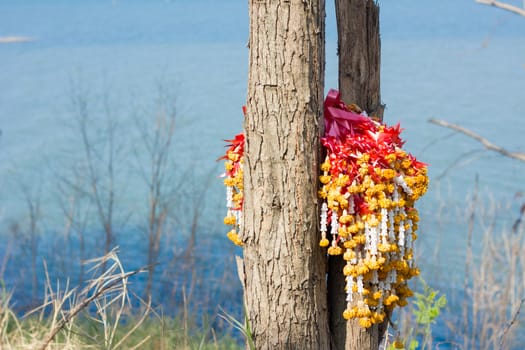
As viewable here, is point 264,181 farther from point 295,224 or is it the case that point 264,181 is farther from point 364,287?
point 364,287

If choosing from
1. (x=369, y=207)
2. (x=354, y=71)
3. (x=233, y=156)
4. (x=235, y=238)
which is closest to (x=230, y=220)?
Answer: (x=235, y=238)

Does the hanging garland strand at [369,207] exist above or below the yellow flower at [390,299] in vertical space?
above

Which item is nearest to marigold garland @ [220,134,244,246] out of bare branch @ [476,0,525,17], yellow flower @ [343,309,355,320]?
yellow flower @ [343,309,355,320]

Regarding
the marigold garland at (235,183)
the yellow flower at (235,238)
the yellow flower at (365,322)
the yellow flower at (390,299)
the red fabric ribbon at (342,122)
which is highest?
the red fabric ribbon at (342,122)

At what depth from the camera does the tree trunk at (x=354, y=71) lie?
219 cm

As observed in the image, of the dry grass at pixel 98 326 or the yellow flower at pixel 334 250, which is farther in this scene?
the dry grass at pixel 98 326

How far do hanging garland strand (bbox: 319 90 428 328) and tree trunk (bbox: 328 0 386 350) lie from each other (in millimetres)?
125

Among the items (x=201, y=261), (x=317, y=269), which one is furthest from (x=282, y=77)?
(x=201, y=261)

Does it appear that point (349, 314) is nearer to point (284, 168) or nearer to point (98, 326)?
point (284, 168)

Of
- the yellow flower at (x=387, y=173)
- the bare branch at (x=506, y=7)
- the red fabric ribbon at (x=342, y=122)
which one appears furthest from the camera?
the red fabric ribbon at (x=342, y=122)

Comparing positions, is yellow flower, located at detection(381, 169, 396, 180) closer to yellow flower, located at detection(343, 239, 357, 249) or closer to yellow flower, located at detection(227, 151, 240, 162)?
yellow flower, located at detection(343, 239, 357, 249)

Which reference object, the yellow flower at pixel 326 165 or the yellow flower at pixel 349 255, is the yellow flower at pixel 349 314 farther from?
the yellow flower at pixel 326 165

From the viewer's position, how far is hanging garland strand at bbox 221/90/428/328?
198cm

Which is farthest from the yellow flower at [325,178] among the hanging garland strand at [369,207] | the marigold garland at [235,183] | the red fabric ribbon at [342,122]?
the marigold garland at [235,183]
